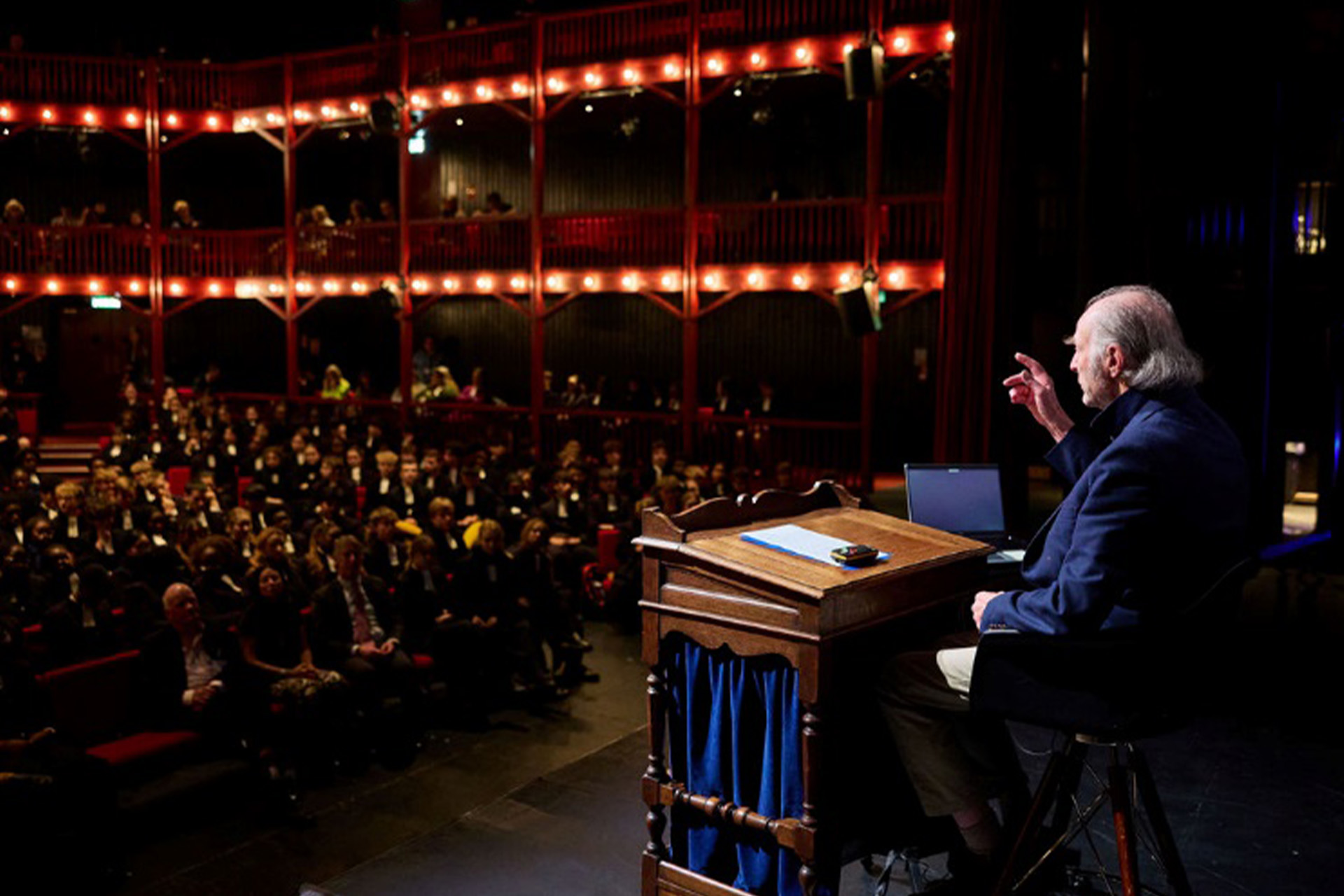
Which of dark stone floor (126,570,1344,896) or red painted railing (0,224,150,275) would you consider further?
red painted railing (0,224,150,275)

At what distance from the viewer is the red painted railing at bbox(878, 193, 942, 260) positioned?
13430 mm

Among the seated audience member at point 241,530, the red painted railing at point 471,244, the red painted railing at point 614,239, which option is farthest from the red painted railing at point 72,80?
the seated audience member at point 241,530

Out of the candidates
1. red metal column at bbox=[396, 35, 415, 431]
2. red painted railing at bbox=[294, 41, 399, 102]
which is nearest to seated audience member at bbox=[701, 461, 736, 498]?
red metal column at bbox=[396, 35, 415, 431]

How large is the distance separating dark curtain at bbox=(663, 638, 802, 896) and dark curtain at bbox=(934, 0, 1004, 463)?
28.5 ft

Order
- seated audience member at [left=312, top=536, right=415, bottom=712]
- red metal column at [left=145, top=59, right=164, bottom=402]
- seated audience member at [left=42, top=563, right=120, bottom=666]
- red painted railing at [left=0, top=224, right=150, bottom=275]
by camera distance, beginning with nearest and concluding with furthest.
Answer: seated audience member at [left=42, top=563, right=120, bottom=666] < seated audience member at [left=312, top=536, right=415, bottom=712] < red painted railing at [left=0, top=224, right=150, bottom=275] < red metal column at [left=145, top=59, right=164, bottom=402]

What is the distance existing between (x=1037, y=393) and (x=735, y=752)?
1249 mm

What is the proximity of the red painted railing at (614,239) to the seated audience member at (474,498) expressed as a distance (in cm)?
524

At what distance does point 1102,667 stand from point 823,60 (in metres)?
12.8

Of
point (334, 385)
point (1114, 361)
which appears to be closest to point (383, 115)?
point (334, 385)

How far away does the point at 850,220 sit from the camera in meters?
14.2

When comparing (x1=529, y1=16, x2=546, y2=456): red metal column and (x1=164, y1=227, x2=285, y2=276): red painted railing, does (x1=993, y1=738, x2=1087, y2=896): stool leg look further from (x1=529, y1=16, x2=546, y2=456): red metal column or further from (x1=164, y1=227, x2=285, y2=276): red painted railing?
(x1=164, y1=227, x2=285, y2=276): red painted railing

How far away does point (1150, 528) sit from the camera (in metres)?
2.48

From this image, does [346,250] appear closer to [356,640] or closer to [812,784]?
[356,640]

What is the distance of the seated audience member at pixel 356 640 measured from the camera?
730 cm
